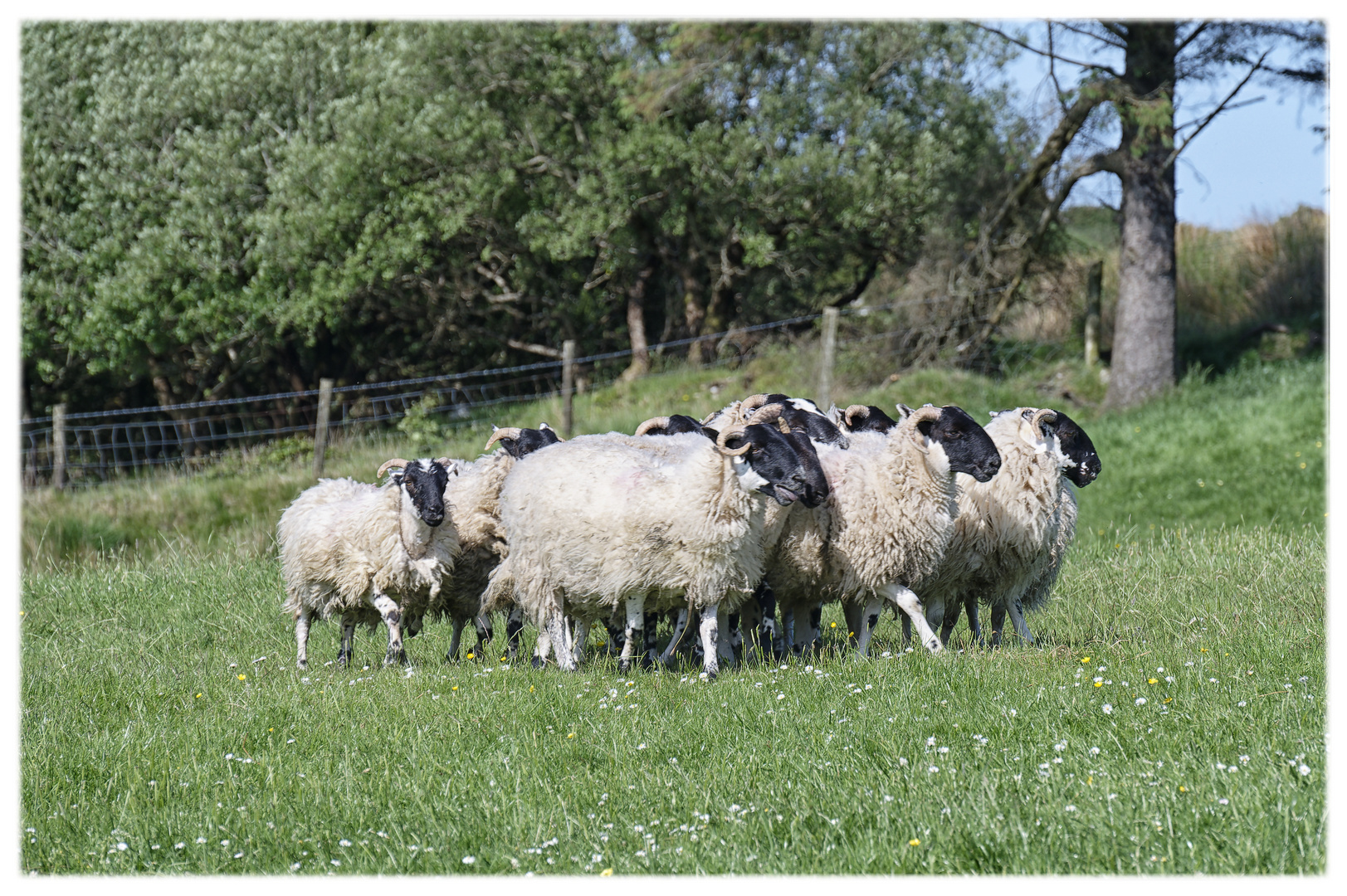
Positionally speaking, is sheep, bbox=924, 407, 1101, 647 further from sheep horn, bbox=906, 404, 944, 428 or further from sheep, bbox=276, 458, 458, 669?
sheep, bbox=276, 458, 458, 669

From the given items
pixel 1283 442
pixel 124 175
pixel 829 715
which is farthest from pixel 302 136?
pixel 829 715

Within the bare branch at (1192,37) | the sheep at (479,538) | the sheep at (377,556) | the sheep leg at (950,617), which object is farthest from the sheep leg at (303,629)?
the bare branch at (1192,37)

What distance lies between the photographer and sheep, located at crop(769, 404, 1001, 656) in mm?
6863

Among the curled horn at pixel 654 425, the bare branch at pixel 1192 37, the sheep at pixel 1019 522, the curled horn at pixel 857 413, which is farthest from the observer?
the bare branch at pixel 1192 37

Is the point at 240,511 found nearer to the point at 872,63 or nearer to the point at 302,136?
the point at 302,136

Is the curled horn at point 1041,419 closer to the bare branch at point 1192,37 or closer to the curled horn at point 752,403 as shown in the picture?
the curled horn at point 752,403

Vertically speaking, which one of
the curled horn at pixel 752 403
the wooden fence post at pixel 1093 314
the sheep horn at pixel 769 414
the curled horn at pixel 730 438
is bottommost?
the curled horn at pixel 730 438

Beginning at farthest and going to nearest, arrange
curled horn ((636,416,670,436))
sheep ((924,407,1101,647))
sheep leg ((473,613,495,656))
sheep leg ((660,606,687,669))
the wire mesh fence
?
the wire mesh fence, curled horn ((636,416,670,436)), sheep leg ((473,613,495,656)), sheep ((924,407,1101,647)), sheep leg ((660,606,687,669))

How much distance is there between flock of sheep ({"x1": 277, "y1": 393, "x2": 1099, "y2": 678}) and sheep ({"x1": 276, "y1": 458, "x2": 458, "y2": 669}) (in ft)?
0.04

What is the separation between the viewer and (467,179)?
67.9 ft

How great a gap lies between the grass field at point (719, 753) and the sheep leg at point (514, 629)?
0.17 meters

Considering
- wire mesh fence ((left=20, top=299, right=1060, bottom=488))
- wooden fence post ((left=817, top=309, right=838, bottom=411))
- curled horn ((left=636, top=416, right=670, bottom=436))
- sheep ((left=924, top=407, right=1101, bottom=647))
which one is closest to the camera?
sheep ((left=924, top=407, right=1101, bottom=647))

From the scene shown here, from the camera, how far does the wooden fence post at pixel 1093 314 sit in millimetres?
18016

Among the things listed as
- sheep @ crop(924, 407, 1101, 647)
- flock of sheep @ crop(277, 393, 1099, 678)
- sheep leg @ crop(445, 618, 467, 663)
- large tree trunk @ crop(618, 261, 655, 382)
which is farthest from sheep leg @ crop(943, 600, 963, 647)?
large tree trunk @ crop(618, 261, 655, 382)
